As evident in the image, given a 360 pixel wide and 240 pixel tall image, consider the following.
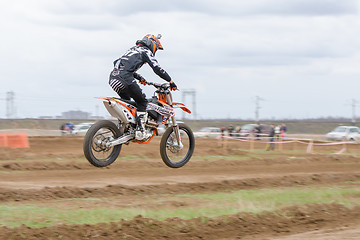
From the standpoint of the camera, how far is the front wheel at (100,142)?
350 inches

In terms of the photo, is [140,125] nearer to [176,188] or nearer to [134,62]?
[134,62]

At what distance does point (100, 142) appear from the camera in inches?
359

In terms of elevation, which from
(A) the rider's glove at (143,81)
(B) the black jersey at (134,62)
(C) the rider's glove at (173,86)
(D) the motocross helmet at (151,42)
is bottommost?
(C) the rider's glove at (173,86)

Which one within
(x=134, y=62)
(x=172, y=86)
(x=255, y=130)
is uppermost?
(x=134, y=62)

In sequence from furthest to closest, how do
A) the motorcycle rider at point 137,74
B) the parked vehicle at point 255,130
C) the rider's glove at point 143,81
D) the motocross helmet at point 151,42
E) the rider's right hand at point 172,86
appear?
the parked vehicle at point 255,130 → the rider's right hand at point 172,86 → the rider's glove at point 143,81 → the motocross helmet at point 151,42 → the motorcycle rider at point 137,74

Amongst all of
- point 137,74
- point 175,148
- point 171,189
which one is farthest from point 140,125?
point 171,189

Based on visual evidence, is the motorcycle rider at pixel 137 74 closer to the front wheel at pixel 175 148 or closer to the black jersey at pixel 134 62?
the black jersey at pixel 134 62

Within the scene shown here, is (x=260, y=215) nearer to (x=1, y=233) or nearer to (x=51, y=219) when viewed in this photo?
(x=51, y=219)

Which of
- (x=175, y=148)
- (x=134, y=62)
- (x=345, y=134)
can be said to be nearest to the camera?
(x=134, y=62)

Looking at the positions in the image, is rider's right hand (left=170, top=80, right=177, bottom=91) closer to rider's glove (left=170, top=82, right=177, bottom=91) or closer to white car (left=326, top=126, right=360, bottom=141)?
rider's glove (left=170, top=82, right=177, bottom=91)

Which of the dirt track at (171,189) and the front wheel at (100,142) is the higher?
the front wheel at (100,142)

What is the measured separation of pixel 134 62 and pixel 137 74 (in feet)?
1.21

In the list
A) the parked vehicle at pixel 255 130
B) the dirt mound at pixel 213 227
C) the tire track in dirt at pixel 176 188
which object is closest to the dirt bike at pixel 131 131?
the tire track in dirt at pixel 176 188

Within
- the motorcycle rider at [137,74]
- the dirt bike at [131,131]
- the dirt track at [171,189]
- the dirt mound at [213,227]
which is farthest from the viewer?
the motorcycle rider at [137,74]
